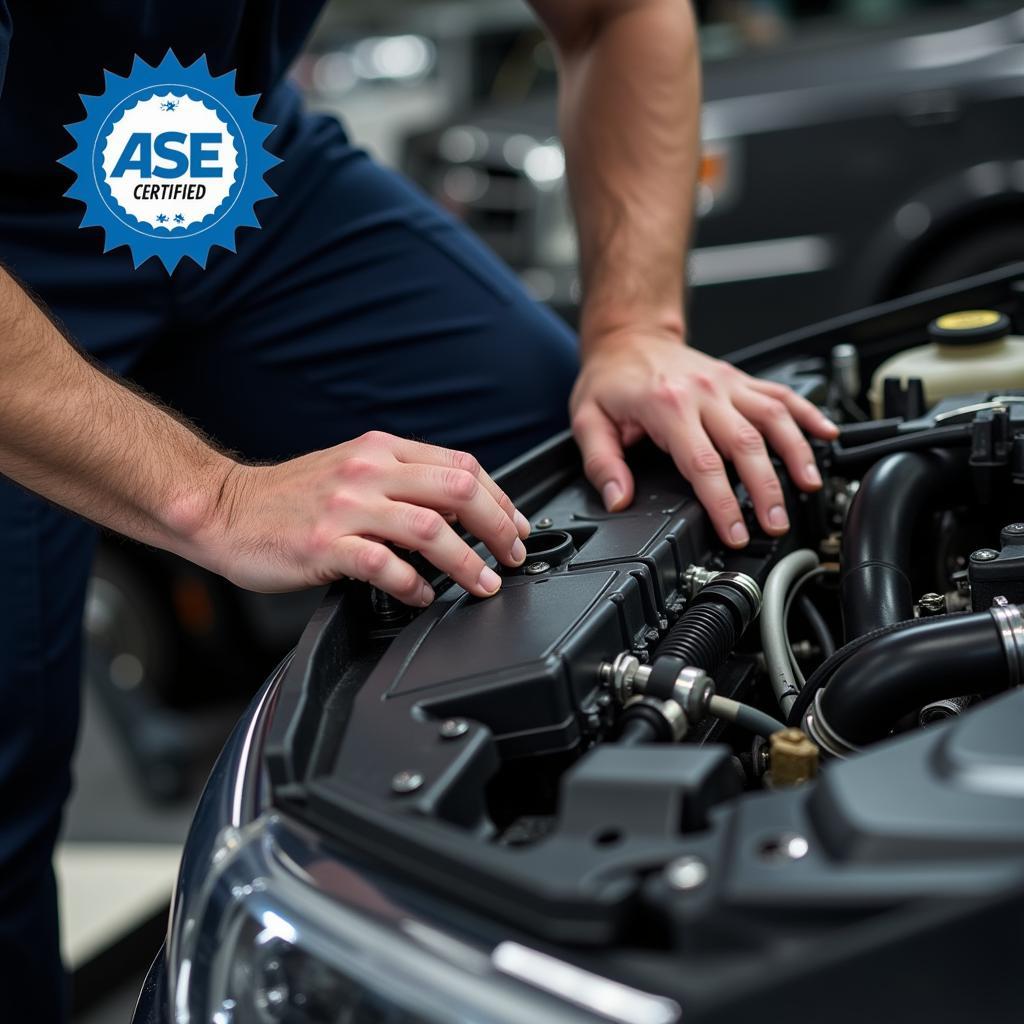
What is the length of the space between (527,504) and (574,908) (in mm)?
581

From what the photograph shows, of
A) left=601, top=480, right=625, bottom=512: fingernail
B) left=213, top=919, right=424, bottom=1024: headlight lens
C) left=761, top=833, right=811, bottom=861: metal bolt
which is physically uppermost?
left=761, top=833, right=811, bottom=861: metal bolt

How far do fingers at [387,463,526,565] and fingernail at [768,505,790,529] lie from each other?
246mm

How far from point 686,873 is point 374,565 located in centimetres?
38

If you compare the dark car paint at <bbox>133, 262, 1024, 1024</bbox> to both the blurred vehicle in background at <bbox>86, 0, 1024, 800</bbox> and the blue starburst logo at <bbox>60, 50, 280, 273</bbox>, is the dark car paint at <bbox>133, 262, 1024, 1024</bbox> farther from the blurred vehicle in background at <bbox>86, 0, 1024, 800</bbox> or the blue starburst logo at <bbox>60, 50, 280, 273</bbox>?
the blurred vehicle in background at <bbox>86, 0, 1024, 800</bbox>

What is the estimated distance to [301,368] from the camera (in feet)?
4.61

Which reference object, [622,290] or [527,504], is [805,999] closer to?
[527,504]

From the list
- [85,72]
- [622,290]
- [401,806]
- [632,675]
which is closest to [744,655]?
[632,675]

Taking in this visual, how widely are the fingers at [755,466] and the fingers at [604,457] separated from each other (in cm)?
9

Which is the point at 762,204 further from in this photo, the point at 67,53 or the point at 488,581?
the point at 488,581

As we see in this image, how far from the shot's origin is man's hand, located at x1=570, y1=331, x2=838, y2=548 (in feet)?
3.59

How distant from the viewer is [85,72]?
3.85 ft

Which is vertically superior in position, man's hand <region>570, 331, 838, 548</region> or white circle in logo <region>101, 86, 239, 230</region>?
white circle in logo <region>101, 86, 239, 230</region>

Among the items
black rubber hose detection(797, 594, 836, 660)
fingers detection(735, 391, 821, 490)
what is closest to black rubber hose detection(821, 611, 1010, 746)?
black rubber hose detection(797, 594, 836, 660)

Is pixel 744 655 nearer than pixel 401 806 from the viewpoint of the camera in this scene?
No
